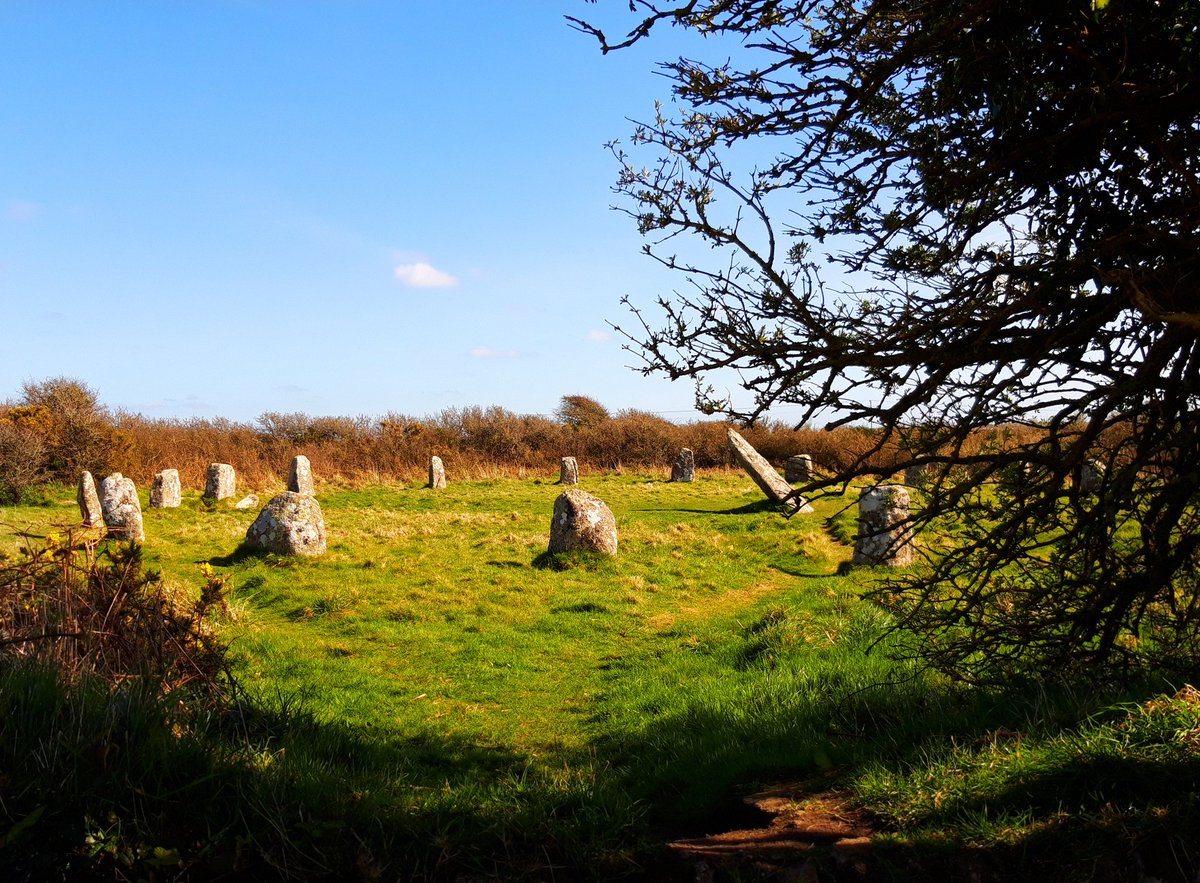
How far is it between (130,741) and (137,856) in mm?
604

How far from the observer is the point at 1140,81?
4.43 m

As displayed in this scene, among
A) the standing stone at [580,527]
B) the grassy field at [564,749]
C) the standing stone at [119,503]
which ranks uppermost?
the standing stone at [119,503]

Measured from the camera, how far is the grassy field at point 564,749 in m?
3.61

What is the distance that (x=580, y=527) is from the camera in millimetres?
15523

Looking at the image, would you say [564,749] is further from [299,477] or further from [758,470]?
[299,477]

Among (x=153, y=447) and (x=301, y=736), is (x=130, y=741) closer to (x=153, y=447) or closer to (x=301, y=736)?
(x=301, y=736)

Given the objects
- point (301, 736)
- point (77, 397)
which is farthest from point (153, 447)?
point (301, 736)

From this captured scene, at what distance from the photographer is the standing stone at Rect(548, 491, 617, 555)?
51.0 ft

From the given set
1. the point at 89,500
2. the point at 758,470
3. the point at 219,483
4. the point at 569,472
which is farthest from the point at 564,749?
the point at 569,472

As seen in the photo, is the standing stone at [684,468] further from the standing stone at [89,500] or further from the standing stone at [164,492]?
the standing stone at [89,500]

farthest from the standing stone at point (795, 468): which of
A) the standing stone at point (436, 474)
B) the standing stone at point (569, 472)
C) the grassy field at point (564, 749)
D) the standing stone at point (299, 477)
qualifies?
the standing stone at point (299, 477)

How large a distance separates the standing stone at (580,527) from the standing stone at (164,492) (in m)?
13.3

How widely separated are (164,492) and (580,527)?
1409 centimetres

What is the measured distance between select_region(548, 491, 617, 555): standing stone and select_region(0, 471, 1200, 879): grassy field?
2220mm
